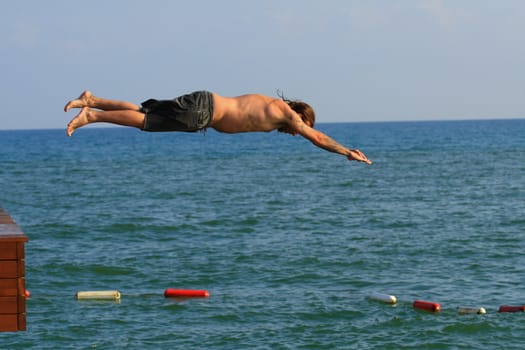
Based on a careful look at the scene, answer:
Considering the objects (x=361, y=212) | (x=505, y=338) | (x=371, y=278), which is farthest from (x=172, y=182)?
(x=505, y=338)

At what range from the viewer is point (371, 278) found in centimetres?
4150

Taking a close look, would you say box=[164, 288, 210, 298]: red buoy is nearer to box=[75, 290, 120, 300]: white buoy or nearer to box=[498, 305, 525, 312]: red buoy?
box=[75, 290, 120, 300]: white buoy

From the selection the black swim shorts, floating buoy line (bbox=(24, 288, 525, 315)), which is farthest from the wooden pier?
floating buoy line (bbox=(24, 288, 525, 315))

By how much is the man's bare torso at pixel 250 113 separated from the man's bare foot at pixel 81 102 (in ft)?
6.25

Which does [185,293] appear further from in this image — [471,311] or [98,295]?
[471,311]

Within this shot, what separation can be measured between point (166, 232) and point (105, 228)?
465 centimetres

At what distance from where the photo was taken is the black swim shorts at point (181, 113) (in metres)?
13.1

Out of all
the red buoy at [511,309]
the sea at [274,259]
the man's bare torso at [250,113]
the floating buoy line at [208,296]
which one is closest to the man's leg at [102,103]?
the man's bare torso at [250,113]

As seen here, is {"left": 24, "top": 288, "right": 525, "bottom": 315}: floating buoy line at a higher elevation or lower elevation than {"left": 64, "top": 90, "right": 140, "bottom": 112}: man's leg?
lower

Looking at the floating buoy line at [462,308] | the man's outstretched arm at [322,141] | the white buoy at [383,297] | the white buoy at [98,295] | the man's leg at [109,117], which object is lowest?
the white buoy at [98,295]

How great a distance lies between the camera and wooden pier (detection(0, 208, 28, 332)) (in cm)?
1455

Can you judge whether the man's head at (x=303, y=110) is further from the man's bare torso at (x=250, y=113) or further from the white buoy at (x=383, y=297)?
the white buoy at (x=383, y=297)

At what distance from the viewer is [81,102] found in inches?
519

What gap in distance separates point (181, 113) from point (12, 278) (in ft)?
14.2
